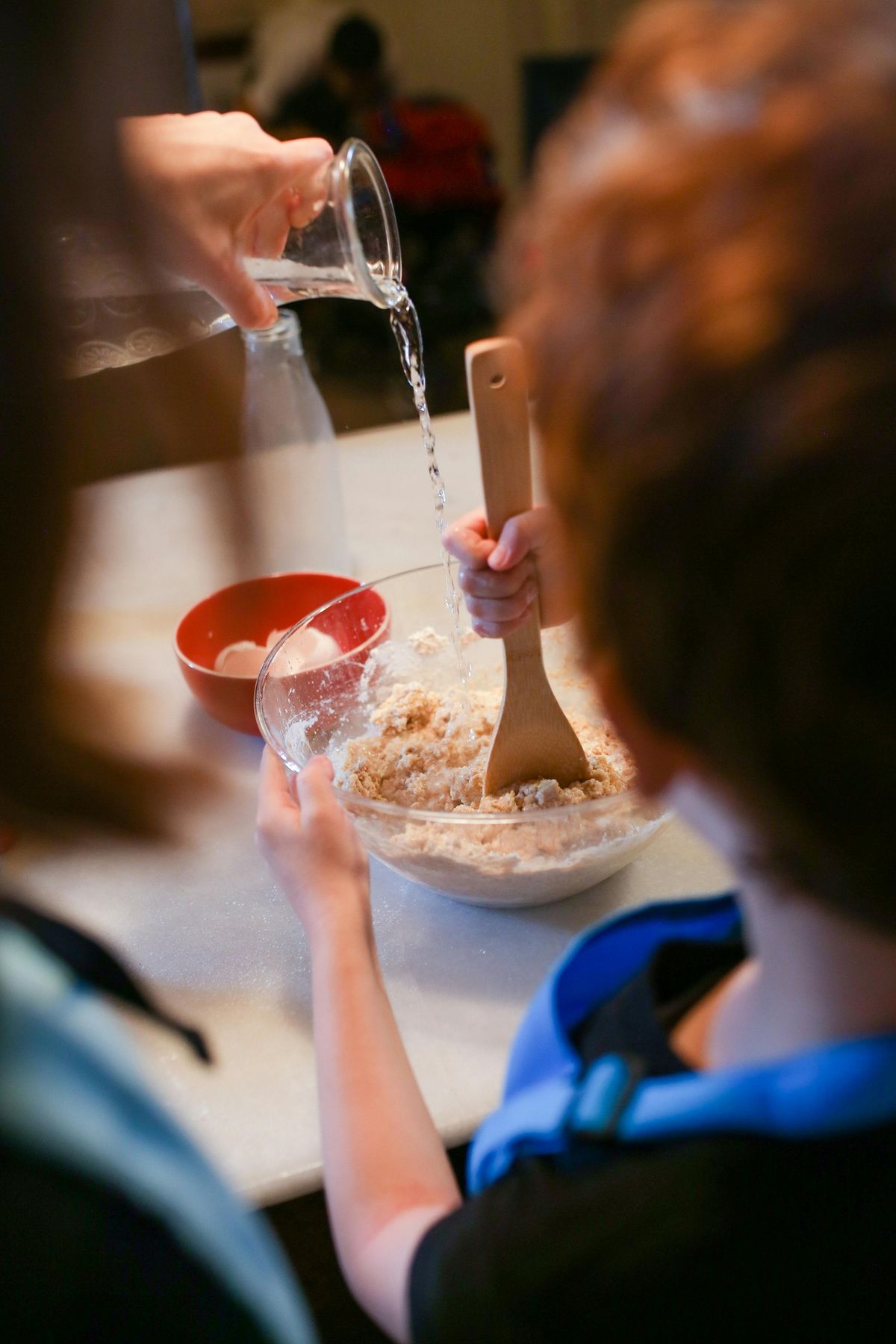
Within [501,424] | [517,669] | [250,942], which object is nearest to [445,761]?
[517,669]

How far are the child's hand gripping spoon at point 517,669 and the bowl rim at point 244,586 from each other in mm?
239

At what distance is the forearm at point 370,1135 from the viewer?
23.2 inches

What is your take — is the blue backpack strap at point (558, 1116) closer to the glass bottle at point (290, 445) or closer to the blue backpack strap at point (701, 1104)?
the blue backpack strap at point (701, 1104)

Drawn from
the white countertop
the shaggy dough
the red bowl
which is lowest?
the white countertop

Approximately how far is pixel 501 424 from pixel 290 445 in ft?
1.89

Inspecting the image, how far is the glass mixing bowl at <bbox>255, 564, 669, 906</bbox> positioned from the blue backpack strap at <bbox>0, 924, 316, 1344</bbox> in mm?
383

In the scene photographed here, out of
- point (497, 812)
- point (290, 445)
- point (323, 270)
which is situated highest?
point (323, 270)

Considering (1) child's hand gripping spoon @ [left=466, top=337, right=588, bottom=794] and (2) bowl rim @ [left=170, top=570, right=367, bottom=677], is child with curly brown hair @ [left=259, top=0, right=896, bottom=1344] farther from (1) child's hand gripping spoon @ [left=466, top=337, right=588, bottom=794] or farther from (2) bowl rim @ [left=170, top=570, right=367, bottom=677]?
(2) bowl rim @ [left=170, top=570, right=367, bottom=677]

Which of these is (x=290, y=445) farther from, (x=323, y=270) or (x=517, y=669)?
(x=517, y=669)

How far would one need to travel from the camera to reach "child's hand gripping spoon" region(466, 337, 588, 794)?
745mm

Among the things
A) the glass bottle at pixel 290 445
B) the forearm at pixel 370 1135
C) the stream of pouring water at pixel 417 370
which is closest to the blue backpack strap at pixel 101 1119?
the forearm at pixel 370 1135

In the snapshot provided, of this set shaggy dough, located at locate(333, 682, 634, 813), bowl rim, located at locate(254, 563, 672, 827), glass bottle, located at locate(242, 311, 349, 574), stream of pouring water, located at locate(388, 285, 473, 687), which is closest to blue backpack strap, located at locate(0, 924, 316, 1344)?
bowl rim, located at locate(254, 563, 672, 827)

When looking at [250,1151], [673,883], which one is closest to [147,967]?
[250,1151]

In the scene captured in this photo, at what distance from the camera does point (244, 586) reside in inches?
46.7
